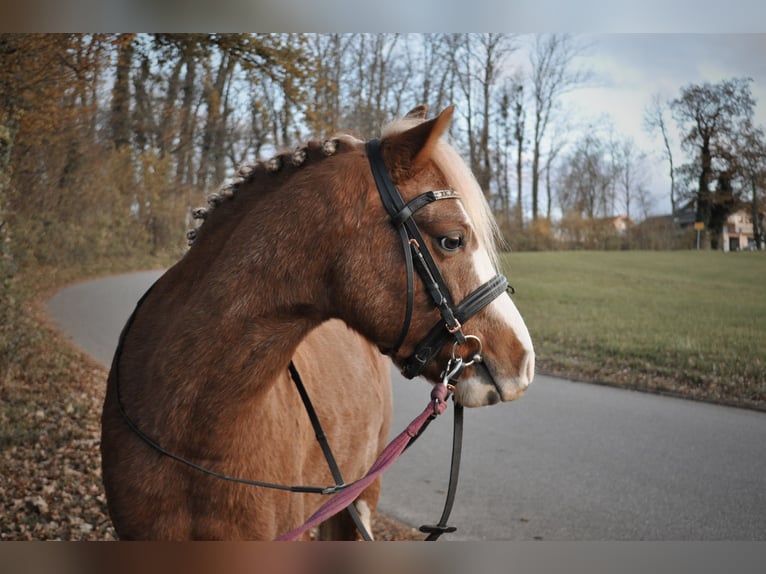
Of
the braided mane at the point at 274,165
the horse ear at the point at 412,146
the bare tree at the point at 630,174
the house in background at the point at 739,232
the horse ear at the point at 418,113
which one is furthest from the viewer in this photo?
the bare tree at the point at 630,174

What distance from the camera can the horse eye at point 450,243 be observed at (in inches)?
56.4

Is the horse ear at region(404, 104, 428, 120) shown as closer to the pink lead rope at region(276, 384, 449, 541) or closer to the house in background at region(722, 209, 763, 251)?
the pink lead rope at region(276, 384, 449, 541)

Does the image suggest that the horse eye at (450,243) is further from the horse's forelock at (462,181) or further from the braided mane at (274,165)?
the braided mane at (274,165)

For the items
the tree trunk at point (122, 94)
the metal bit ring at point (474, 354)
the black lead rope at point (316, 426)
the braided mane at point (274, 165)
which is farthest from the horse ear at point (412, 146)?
the tree trunk at point (122, 94)

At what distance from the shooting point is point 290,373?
1760 millimetres

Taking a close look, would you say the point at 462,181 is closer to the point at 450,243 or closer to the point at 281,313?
the point at 450,243

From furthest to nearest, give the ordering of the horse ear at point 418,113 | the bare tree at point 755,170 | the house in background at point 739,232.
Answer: the house in background at point 739,232
the bare tree at point 755,170
the horse ear at point 418,113

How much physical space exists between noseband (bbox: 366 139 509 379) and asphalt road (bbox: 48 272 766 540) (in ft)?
7.93

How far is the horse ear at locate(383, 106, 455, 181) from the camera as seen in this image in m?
1.39

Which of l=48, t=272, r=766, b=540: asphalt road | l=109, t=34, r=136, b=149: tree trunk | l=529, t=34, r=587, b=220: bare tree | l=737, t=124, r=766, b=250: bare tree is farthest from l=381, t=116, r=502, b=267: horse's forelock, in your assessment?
l=109, t=34, r=136, b=149: tree trunk

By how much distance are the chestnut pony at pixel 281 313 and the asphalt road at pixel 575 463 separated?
2334mm

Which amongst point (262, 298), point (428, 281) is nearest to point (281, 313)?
point (262, 298)

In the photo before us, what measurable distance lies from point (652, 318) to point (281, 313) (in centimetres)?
317
